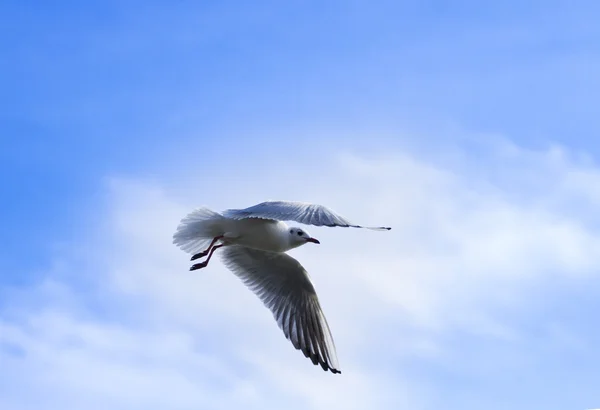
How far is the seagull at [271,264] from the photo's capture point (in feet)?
18.7

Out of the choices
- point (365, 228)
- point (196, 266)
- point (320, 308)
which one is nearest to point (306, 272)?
point (320, 308)

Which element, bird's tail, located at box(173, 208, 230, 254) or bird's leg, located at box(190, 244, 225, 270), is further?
bird's leg, located at box(190, 244, 225, 270)

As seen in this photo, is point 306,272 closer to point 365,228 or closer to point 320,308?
point 320,308

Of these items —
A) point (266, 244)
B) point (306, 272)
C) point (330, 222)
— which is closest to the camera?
point (330, 222)

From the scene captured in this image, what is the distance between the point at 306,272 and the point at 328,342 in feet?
1.78

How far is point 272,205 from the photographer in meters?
5.29

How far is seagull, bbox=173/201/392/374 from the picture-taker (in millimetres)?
5707

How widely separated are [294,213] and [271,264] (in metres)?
1.28

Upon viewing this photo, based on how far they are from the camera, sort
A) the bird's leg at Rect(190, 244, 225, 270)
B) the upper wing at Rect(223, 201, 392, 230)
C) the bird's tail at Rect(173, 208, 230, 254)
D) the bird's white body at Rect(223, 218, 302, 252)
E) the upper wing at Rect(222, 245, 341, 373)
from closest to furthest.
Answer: the upper wing at Rect(223, 201, 392, 230) → the bird's white body at Rect(223, 218, 302, 252) → the bird's tail at Rect(173, 208, 230, 254) → the bird's leg at Rect(190, 244, 225, 270) → the upper wing at Rect(222, 245, 341, 373)

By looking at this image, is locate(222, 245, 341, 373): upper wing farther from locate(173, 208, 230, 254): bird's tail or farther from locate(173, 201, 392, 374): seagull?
locate(173, 208, 230, 254): bird's tail

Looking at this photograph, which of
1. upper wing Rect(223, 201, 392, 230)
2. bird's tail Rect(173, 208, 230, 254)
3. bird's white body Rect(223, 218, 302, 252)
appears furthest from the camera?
bird's tail Rect(173, 208, 230, 254)

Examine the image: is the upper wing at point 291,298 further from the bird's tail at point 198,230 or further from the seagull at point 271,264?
the bird's tail at point 198,230

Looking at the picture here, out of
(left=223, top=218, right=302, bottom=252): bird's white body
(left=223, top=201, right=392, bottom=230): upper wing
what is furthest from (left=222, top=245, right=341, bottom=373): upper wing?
(left=223, top=201, right=392, bottom=230): upper wing

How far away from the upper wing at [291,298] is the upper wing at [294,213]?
2.62 ft
